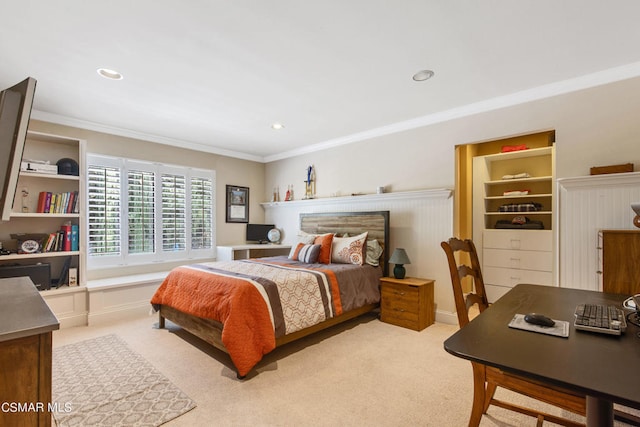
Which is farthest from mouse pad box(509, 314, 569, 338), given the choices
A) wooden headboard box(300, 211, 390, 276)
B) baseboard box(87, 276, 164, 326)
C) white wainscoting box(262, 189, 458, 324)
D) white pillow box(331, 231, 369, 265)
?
baseboard box(87, 276, 164, 326)

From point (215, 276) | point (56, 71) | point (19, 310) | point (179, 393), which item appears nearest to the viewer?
point (19, 310)

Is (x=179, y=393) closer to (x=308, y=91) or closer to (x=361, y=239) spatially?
(x=361, y=239)

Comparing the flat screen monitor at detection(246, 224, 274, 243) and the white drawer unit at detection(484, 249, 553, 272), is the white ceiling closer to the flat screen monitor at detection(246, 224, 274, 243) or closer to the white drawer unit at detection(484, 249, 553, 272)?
the white drawer unit at detection(484, 249, 553, 272)

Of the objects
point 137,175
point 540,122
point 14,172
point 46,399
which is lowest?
point 46,399

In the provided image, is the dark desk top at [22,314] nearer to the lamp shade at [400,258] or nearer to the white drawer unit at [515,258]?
the lamp shade at [400,258]

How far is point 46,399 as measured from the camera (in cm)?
99

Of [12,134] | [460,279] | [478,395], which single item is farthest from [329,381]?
[12,134]

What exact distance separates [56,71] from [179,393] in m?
2.83

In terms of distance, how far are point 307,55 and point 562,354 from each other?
2349 millimetres

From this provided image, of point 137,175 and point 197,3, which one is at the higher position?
point 197,3

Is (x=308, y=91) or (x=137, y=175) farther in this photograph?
(x=137, y=175)

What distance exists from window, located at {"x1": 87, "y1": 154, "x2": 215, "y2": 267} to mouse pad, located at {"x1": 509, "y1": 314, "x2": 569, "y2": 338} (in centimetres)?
460

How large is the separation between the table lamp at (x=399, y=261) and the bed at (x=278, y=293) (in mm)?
250

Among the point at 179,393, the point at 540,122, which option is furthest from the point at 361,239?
the point at 179,393
